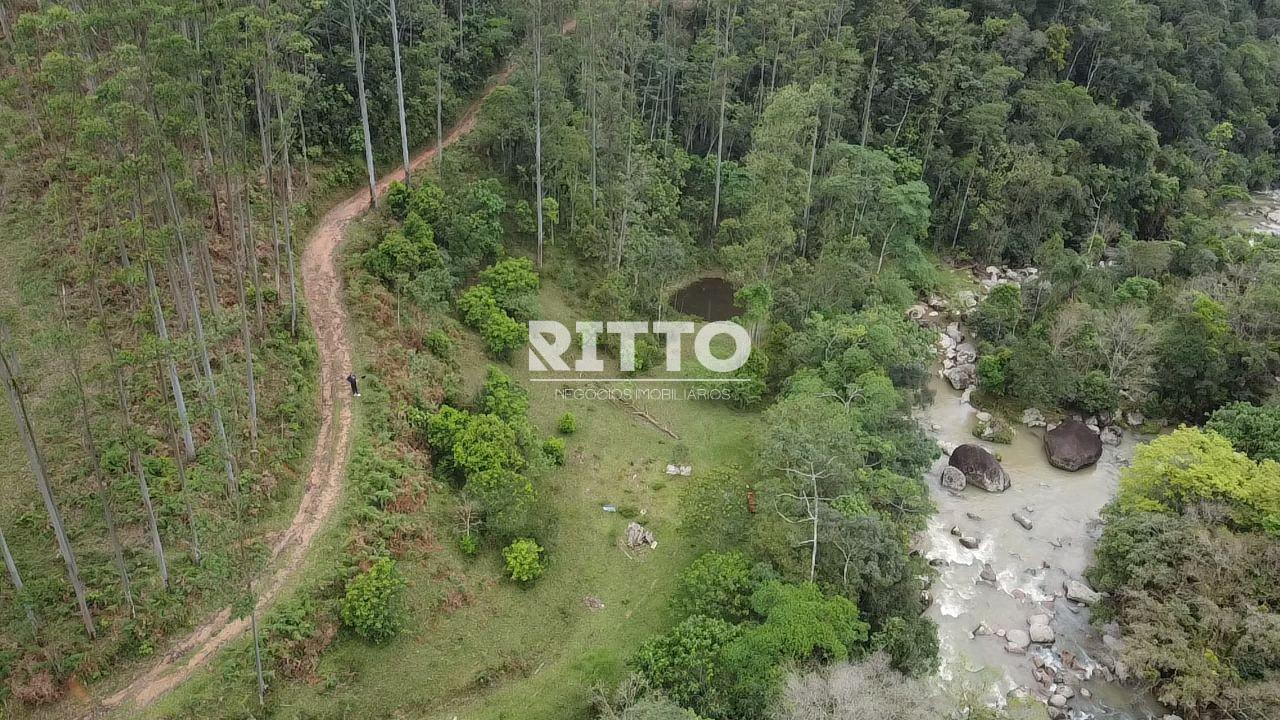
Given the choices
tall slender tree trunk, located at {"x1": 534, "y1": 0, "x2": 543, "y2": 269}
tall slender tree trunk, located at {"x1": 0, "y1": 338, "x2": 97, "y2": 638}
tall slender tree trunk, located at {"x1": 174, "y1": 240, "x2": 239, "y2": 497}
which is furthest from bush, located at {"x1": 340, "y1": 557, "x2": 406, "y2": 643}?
tall slender tree trunk, located at {"x1": 534, "y1": 0, "x2": 543, "y2": 269}

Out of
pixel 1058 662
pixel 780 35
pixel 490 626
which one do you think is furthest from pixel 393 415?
pixel 780 35

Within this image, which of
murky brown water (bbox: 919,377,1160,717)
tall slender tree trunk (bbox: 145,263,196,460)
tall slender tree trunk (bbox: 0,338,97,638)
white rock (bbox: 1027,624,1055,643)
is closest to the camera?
tall slender tree trunk (bbox: 0,338,97,638)

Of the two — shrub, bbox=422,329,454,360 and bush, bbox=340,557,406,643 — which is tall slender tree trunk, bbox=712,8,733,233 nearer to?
shrub, bbox=422,329,454,360

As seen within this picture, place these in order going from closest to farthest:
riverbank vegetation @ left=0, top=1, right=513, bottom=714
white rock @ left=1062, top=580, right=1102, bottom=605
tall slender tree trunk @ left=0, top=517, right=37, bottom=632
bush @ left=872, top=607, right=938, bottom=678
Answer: riverbank vegetation @ left=0, top=1, right=513, bottom=714 → tall slender tree trunk @ left=0, top=517, right=37, bottom=632 → bush @ left=872, top=607, right=938, bottom=678 → white rock @ left=1062, top=580, right=1102, bottom=605

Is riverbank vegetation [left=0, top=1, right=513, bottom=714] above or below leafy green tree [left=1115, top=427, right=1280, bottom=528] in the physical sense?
above

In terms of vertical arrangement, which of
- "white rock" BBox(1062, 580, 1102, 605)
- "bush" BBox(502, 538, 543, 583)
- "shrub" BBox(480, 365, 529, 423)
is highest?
"shrub" BBox(480, 365, 529, 423)

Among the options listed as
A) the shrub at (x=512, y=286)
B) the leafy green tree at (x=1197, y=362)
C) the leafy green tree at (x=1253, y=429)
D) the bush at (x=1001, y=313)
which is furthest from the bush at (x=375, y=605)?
the leafy green tree at (x=1197, y=362)

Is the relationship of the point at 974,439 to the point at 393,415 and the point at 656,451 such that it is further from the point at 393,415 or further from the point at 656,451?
the point at 393,415
